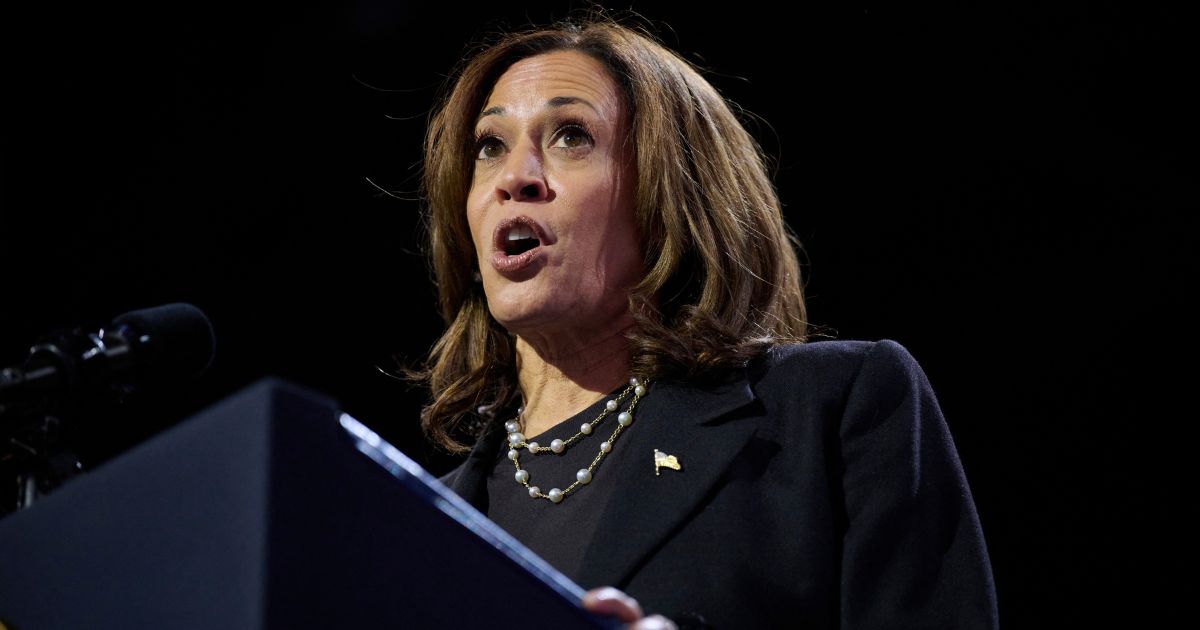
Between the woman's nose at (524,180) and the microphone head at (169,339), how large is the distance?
2.58 ft

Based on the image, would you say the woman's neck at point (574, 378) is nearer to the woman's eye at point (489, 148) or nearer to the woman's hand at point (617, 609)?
the woman's eye at point (489, 148)

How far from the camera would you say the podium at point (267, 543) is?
2.26ft

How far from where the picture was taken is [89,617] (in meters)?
0.81

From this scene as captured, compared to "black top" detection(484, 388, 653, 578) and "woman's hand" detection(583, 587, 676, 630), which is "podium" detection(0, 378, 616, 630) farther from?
"black top" detection(484, 388, 653, 578)

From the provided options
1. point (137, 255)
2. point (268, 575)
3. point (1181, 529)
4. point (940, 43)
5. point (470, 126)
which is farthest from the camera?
point (137, 255)

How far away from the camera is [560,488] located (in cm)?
195

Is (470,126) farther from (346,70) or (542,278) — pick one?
(346,70)

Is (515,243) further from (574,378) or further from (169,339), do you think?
(169,339)

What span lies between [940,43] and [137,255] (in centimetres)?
223

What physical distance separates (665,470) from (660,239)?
55 centimetres

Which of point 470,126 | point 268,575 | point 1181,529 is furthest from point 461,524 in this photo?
point 1181,529

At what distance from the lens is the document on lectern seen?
2.70ft

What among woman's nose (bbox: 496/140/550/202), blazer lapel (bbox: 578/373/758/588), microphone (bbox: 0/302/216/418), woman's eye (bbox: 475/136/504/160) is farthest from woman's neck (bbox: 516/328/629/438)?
microphone (bbox: 0/302/216/418)

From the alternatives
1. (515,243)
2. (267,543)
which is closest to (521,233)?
(515,243)
